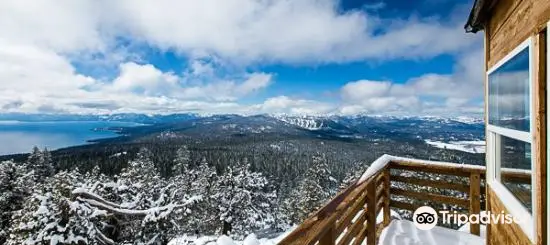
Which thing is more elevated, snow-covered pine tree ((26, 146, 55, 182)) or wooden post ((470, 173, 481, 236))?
wooden post ((470, 173, 481, 236))

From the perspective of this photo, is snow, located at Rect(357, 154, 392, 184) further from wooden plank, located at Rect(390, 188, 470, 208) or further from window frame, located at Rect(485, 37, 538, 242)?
window frame, located at Rect(485, 37, 538, 242)

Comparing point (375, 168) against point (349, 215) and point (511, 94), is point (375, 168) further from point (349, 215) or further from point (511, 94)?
point (511, 94)

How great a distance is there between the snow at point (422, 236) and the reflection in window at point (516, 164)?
1834 mm

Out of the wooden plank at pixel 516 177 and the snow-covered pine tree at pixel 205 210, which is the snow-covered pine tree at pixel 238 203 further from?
the wooden plank at pixel 516 177

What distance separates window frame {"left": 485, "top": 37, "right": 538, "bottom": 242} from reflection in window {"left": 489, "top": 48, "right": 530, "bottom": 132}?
0.05 m

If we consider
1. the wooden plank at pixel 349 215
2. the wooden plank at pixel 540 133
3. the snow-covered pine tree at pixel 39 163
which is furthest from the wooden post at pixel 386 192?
the snow-covered pine tree at pixel 39 163

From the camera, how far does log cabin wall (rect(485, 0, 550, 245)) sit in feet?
5.81

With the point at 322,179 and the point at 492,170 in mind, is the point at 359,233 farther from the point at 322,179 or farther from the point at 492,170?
the point at 322,179

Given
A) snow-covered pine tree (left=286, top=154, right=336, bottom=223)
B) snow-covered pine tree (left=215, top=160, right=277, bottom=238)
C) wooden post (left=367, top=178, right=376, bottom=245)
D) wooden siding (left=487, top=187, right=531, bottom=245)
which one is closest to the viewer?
wooden siding (left=487, top=187, right=531, bottom=245)

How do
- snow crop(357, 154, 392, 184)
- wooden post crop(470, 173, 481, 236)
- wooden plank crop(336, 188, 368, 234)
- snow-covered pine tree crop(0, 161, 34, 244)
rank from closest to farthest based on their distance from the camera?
wooden plank crop(336, 188, 368, 234) → snow crop(357, 154, 392, 184) → wooden post crop(470, 173, 481, 236) → snow-covered pine tree crop(0, 161, 34, 244)

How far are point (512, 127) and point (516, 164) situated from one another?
12.1 inches

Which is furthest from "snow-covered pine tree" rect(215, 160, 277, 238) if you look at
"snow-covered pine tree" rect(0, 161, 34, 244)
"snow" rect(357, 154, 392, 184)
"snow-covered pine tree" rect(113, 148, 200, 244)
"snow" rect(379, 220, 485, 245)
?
"snow" rect(357, 154, 392, 184)

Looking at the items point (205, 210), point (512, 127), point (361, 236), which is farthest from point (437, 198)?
point (205, 210)

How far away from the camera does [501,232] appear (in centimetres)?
316
